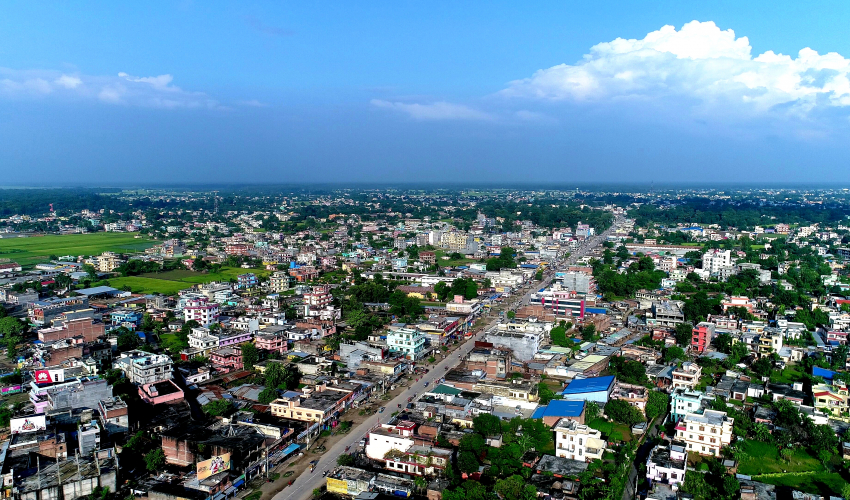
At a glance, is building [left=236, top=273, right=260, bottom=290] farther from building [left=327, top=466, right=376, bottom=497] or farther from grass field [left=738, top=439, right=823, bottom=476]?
grass field [left=738, top=439, right=823, bottom=476]

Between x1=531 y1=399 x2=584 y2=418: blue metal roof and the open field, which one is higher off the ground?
x1=531 y1=399 x2=584 y2=418: blue metal roof

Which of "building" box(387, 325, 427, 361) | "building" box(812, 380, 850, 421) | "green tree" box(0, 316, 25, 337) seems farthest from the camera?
"green tree" box(0, 316, 25, 337)

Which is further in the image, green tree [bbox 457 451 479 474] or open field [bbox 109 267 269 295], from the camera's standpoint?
open field [bbox 109 267 269 295]

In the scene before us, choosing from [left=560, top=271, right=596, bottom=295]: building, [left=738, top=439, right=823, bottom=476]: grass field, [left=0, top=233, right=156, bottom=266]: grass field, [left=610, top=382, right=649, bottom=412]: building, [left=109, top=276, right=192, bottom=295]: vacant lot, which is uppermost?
[left=560, top=271, right=596, bottom=295]: building

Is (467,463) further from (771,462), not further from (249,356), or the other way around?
(249,356)

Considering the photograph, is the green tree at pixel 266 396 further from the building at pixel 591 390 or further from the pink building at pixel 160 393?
the building at pixel 591 390

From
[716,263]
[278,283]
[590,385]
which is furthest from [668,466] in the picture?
[716,263]

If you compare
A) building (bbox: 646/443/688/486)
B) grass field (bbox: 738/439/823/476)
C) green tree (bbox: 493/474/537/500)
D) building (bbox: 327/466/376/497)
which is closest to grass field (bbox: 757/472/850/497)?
grass field (bbox: 738/439/823/476)

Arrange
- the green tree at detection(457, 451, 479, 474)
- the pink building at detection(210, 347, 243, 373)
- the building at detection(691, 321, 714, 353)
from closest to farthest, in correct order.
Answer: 1. the green tree at detection(457, 451, 479, 474)
2. the pink building at detection(210, 347, 243, 373)
3. the building at detection(691, 321, 714, 353)
